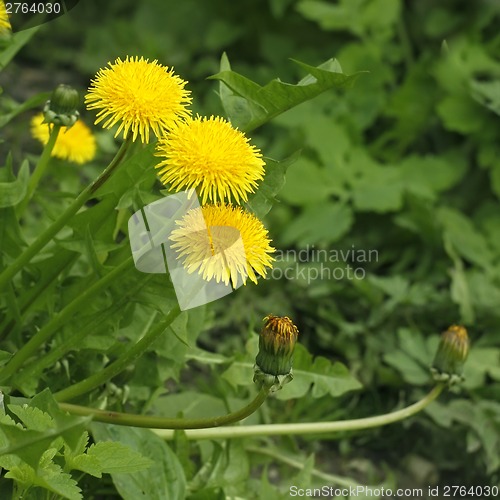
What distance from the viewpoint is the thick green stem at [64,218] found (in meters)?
1.17

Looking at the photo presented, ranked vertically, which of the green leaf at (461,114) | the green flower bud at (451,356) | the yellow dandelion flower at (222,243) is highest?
the yellow dandelion flower at (222,243)

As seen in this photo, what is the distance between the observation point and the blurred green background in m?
2.00

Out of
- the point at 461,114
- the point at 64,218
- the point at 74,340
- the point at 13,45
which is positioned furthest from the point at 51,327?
the point at 461,114

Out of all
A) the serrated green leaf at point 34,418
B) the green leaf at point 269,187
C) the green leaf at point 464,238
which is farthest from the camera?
the green leaf at point 464,238

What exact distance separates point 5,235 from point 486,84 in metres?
1.47

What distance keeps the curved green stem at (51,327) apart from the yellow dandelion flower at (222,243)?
167mm

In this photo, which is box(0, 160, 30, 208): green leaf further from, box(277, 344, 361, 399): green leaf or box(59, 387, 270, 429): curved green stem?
box(277, 344, 361, 399): green leaf

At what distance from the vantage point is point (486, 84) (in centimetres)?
244

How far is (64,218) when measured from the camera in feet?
4.02

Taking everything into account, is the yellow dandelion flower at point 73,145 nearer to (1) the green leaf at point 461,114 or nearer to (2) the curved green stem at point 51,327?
(2) the curved green stem at point 51,327

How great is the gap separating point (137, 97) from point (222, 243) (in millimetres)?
214

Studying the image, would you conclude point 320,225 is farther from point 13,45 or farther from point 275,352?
point 275,352

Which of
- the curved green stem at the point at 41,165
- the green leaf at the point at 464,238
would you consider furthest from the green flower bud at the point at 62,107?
the green leaf at the point at 464,238

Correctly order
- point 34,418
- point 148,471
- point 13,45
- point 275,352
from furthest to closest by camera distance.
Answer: point 13,45 < point 148,471 < point 275,352 < point 34,418
